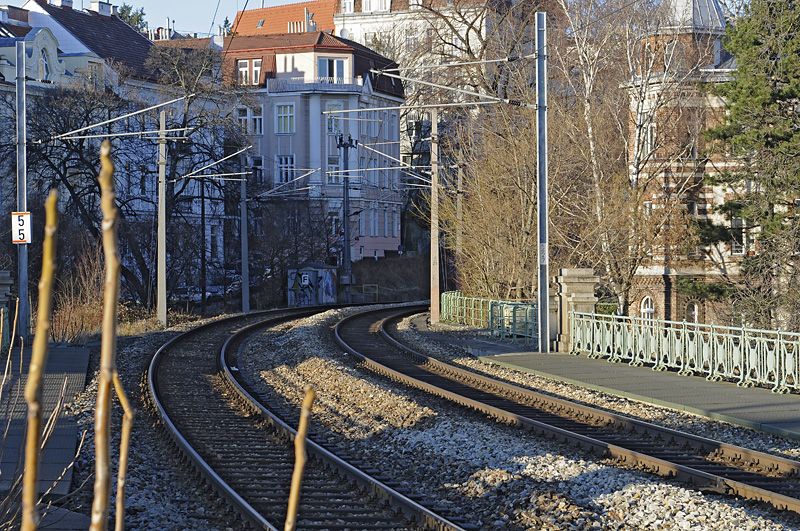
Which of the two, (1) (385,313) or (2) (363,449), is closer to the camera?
(2) (363,449)

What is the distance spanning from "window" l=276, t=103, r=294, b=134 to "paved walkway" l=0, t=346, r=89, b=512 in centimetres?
5247

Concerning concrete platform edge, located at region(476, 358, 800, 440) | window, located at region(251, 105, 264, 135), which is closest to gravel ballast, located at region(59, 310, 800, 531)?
concrete platform edge, located at region(476, 358, 800, 440)

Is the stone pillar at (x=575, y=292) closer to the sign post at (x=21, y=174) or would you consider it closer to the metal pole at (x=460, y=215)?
the metal pole at (x=460, y=215)

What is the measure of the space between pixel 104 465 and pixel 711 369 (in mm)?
17064

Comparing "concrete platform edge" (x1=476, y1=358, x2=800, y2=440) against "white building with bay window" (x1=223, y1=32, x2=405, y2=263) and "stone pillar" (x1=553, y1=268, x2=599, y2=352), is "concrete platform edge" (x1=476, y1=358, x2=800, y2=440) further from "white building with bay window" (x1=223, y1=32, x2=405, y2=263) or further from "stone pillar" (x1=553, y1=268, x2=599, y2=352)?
"white building with bay window" (x1=223, y1=32, x2=405, y2=263)

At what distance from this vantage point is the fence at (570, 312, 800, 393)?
16047 mm

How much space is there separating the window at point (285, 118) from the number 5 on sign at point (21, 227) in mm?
49628

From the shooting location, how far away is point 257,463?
1172 centimetres

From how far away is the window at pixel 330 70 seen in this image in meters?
71.9

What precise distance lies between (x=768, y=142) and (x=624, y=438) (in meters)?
21.4

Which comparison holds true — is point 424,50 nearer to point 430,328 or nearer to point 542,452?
point 430,328

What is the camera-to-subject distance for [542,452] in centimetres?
1161

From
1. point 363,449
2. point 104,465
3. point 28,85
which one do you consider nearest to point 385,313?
point 28,85

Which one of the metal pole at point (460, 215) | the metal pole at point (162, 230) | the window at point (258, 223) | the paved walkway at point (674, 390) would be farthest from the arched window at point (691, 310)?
the window at point (258, 223)
